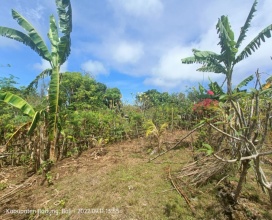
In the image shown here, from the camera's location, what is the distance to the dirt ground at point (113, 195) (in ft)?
11.5

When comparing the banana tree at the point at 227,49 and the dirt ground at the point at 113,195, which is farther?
the banana tree at the point at 227,49

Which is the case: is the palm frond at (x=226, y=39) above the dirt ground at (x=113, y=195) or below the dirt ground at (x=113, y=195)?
above

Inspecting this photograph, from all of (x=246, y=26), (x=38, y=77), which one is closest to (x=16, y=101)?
(x=38, y=77)

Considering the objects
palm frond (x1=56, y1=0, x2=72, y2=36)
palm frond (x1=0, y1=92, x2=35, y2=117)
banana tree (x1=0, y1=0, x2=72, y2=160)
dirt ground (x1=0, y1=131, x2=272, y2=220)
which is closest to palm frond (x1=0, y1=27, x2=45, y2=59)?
banana tree (x1=0, y1=0, x2=72, y2=160)

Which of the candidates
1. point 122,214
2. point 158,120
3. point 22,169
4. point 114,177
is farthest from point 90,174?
point 158,120

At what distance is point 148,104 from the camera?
1255 centimetres

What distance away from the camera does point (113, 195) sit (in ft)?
13.4

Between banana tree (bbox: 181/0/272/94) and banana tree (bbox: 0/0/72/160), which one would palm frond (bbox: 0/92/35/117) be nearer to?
banana tree (bbox: 0/0/72/160)

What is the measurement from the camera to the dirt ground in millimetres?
3502

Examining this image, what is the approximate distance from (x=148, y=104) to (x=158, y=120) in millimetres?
2954

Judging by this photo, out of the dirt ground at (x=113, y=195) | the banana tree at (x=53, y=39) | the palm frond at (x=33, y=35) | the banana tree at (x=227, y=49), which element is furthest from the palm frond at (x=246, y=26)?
the palm frond at (x=33, y=35)

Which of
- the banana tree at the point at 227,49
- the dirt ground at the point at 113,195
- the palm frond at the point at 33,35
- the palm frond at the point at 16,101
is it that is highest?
the palm frond at the point at 33,35

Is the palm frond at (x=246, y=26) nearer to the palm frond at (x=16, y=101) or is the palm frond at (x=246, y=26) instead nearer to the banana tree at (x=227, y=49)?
the banana tree at (x=227, y=49)

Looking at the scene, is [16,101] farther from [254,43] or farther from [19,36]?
[254,43]
